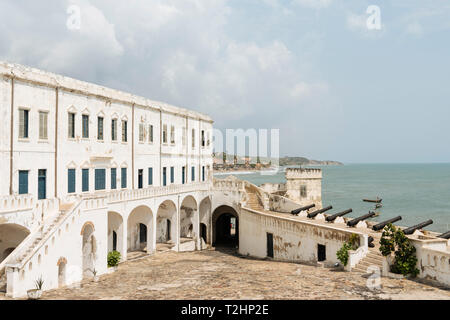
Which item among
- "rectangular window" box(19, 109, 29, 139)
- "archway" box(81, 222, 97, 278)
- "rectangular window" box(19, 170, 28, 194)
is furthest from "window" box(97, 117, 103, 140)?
"archway" box(81, 222, 97, 278)

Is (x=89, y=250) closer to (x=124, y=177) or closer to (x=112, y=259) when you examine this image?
(x=112, y=259)

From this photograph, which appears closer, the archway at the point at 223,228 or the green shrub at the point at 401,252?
the green shrub at the point at 401,252

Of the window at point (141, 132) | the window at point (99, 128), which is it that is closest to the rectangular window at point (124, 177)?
the window at point (141, 132)

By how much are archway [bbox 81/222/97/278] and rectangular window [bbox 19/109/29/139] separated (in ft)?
19.8

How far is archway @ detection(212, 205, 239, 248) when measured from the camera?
39.9 metres

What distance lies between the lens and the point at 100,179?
26688mm

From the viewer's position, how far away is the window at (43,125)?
21.7 meters

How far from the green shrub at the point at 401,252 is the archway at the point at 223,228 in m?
22.0

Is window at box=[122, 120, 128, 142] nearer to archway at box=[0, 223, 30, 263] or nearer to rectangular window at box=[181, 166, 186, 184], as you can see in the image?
rectangular window at box=[181, 166, 186, 184]

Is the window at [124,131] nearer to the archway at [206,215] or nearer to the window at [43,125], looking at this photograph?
the window at [43,125]

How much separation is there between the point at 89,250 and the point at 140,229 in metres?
11.5
